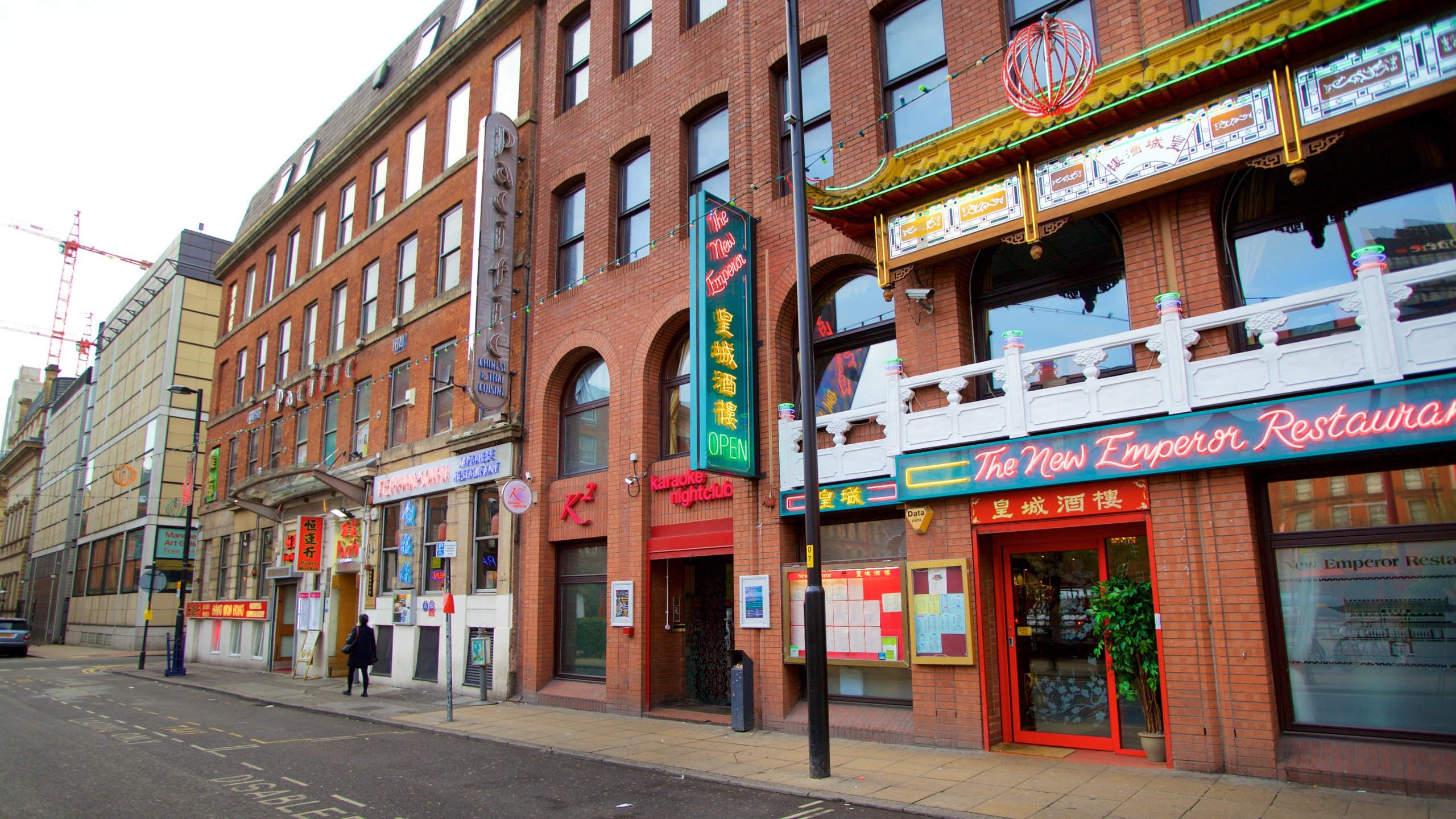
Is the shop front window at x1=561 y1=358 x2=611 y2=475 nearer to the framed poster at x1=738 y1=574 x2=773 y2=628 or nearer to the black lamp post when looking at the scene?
the framed poster at x1=738 y1=574 x2=773 y2=628

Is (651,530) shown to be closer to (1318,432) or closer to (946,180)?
(946,180)

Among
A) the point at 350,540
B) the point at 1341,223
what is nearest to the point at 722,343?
the point at 1341,223

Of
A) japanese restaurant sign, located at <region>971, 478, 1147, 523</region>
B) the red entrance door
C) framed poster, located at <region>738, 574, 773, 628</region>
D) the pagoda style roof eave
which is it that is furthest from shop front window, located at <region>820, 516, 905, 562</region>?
the pagoda style roof eave

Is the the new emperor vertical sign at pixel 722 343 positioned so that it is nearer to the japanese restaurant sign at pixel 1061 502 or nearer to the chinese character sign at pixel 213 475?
the japanese restaurant sign at pixel 1061 502

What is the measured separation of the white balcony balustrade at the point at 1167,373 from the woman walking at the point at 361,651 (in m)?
12.3

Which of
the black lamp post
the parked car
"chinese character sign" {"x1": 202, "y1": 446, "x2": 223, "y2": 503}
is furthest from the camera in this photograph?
the parked car

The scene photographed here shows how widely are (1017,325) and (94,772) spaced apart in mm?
12783

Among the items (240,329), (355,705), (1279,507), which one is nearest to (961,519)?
(1279,507)

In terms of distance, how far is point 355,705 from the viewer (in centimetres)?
1700

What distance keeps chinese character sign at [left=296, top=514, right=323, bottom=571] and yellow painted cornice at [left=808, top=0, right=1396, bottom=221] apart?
61.5 feet

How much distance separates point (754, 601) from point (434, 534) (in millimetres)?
10686

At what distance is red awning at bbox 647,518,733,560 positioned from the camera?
1369 centimetres

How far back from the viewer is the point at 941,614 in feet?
35.0

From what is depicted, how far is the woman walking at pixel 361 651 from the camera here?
18.9m
